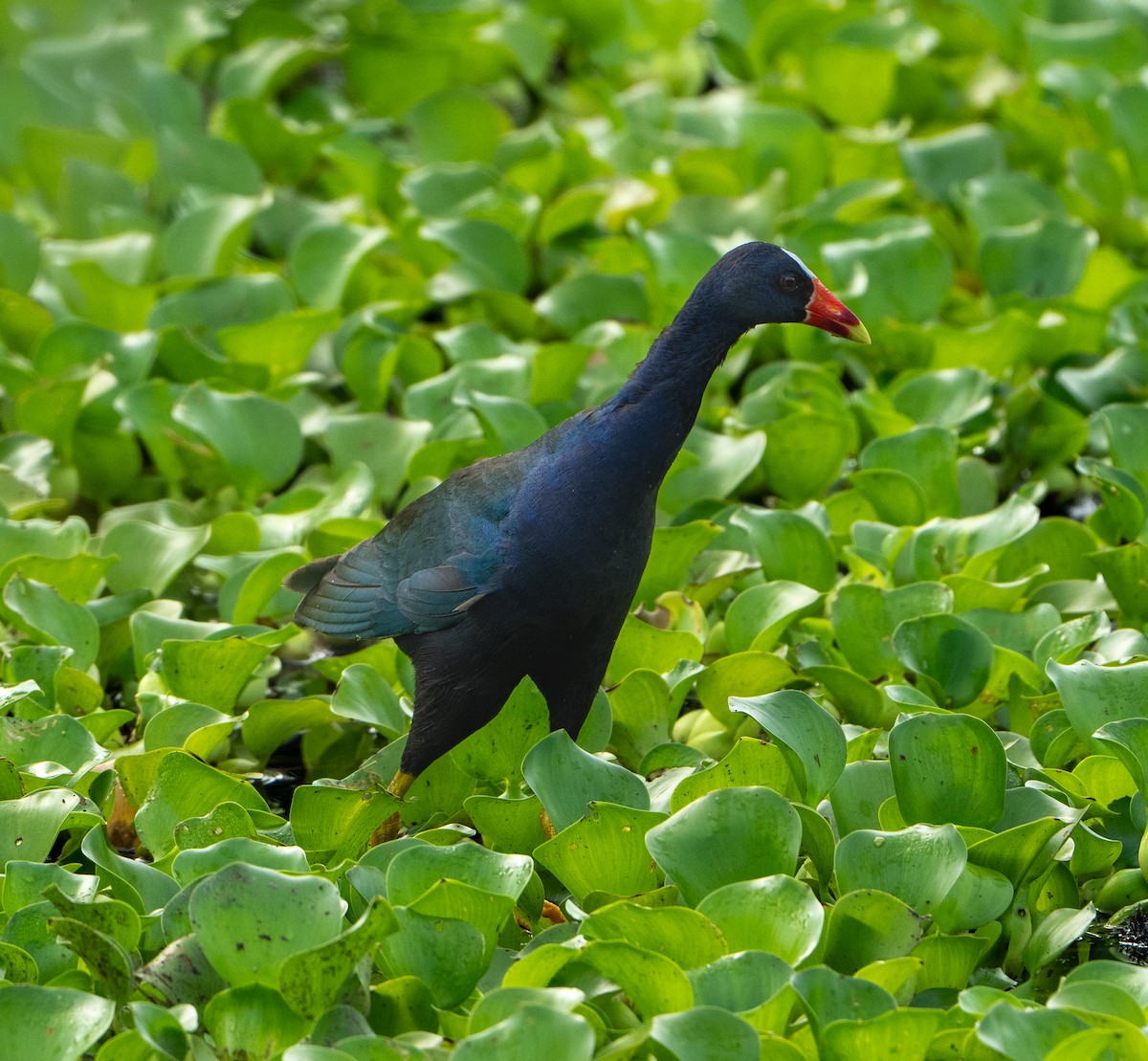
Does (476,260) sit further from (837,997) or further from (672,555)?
(837,997)

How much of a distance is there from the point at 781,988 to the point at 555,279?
313 centimetres

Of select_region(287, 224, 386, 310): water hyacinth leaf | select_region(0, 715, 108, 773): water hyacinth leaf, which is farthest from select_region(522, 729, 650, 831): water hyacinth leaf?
select_region(287, 224, 386, 310): water hyacinth leaf

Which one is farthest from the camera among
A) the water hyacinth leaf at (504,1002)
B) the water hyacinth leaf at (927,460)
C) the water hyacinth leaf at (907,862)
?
the water hyacinth leaf at (927,460)

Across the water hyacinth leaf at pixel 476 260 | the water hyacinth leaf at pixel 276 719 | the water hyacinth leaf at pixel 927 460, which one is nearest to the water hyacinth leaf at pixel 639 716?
the water hyacinth leaf at pixel 276 719

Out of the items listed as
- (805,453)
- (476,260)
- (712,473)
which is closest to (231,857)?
(712,473)

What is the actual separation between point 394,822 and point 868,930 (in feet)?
3.27

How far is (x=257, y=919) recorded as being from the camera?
2.37 meters

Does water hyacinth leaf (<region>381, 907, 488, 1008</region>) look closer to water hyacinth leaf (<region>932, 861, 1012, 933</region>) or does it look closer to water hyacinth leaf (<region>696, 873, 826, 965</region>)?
water hyacinth leaf (<region>696, 873, 826, 965</region>)

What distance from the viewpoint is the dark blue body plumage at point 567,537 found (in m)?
2.85

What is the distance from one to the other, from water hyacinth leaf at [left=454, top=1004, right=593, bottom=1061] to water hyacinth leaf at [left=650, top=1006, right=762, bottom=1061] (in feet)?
0.35

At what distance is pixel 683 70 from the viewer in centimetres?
611

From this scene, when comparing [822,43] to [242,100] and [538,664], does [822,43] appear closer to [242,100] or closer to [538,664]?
[242,100]

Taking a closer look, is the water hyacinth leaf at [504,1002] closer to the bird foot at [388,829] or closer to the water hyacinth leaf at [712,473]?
the bird foot at [388,829]

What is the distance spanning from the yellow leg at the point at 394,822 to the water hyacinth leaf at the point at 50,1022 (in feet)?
2.66
